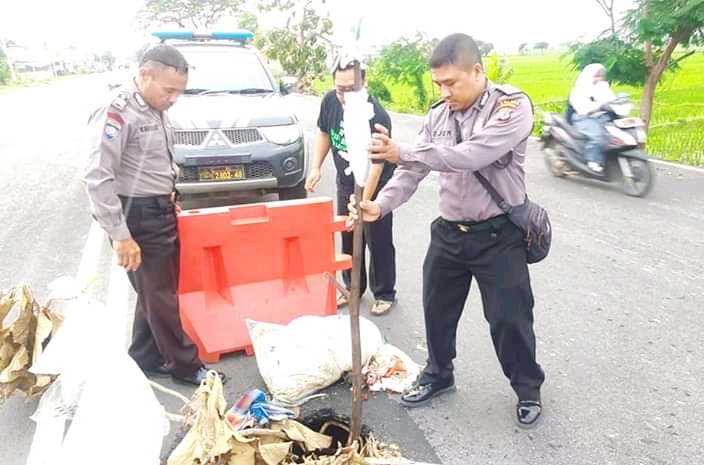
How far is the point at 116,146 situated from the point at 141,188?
10.2 inches

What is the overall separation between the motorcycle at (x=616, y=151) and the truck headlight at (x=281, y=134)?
11.8 ft

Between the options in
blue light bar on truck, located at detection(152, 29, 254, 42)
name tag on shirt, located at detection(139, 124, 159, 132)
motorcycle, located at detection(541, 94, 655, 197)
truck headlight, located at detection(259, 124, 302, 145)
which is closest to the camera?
name tag on shirt, located at detection(139, 124, 159, 132)

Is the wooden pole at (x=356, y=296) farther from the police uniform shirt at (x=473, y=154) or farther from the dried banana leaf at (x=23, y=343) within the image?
the dried banana leaf at (x=23, y=343)

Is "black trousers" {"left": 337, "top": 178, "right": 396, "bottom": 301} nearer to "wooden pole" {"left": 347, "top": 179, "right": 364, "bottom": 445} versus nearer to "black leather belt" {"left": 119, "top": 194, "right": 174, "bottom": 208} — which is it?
"black leather belt" {"left": 119, "top": 194, "right": 174, "bottom": 208}

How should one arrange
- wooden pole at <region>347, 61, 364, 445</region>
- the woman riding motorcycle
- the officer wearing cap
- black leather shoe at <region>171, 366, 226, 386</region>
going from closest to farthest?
1. wooden pole at <region>347, 61, 364, 445</region>
2. the officer wearing cap
3. black leather shoe at <region>171, 366, 226, 386</region>
4. the woman riding motorcycle

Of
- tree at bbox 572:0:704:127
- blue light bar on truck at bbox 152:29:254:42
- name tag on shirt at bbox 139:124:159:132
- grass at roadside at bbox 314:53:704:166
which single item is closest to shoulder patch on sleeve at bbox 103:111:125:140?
name tag on shirt at bbox 139:124:159:132

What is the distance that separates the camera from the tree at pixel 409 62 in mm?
16328

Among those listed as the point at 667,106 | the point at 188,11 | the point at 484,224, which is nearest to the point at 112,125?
the point at 484,224

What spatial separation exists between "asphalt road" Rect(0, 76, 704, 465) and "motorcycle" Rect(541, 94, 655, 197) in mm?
209

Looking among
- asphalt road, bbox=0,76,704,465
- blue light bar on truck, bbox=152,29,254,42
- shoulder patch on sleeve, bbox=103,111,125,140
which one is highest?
blue light bar on truck, bbox=152,29,254,42

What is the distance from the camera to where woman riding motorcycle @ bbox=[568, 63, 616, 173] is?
671 centimetres

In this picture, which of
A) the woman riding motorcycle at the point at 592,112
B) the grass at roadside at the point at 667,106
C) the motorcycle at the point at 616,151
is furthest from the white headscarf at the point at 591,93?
the grass at roadside at the point at 667,106

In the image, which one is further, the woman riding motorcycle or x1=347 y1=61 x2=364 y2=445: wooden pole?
the woman riding motorcycle

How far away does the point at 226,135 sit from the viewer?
18.0ft
